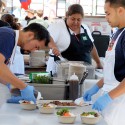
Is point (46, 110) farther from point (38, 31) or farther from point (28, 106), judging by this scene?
point (38, 31)

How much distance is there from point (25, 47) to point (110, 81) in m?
0.57

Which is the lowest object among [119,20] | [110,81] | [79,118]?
[79,118]

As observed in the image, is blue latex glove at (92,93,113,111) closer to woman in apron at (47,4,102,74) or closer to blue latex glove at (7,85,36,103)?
blue latex glove at (7,85,36,103)

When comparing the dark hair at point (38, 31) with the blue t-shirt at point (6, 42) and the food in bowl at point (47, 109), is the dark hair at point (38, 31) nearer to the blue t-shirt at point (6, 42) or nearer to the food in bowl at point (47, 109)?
the blue t-shirt at point (6, 42)

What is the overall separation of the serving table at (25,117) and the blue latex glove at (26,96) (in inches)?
3.2

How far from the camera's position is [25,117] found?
5.69 ft

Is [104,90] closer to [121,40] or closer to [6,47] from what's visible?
[121,40]

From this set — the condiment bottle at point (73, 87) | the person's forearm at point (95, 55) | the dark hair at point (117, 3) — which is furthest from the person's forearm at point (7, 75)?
the person's forearm at point (95, 55)

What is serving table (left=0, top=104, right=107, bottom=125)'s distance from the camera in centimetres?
163

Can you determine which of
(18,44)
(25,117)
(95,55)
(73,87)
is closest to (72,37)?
(95,55)

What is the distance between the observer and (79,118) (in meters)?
1.75

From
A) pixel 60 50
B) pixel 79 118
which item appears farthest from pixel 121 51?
pixel 60 50

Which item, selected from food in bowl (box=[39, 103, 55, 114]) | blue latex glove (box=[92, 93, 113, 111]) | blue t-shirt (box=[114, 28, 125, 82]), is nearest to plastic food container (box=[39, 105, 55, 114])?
food in bowl (box=[39, 103, 55, 114])

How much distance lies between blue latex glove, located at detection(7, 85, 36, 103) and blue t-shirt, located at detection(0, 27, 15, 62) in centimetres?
22
